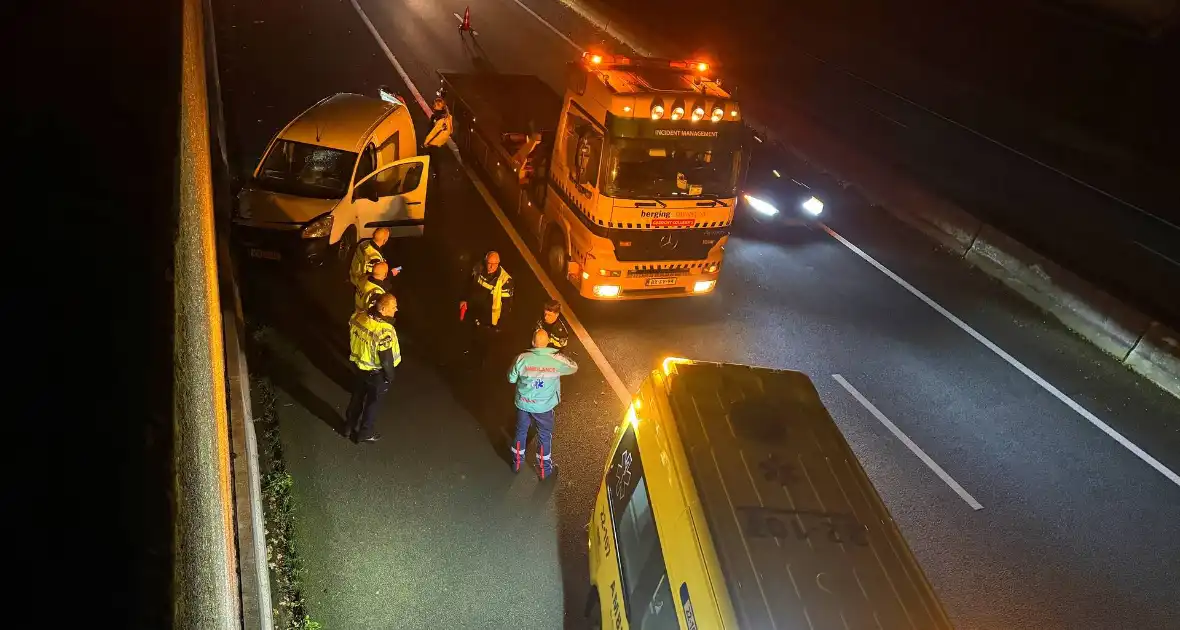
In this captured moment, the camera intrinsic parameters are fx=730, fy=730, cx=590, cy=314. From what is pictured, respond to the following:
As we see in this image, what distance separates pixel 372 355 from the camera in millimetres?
6828

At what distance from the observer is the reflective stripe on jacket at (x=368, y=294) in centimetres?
729

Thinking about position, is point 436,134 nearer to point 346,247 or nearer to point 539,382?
point 346,247

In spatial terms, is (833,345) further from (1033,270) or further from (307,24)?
(307,24)

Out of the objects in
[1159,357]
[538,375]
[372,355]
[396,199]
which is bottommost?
[1159,357]

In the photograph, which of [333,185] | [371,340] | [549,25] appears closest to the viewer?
[371,340]

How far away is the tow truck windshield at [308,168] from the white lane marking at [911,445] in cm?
734

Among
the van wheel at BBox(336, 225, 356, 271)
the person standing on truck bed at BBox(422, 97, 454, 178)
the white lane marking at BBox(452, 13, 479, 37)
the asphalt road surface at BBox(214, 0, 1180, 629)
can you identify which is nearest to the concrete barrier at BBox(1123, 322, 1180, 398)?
the asphalt road surface at BBox(214, 0, 1180, 629)

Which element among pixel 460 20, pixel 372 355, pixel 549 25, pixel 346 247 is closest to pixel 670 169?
pixel 372 355

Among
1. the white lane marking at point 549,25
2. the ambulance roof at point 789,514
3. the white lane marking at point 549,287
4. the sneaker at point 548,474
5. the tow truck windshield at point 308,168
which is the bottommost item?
the white lane marking at point 549,25

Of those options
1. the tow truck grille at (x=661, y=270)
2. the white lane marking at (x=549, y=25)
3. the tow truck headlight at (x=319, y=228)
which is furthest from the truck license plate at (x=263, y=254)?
the white lane marking at (x=549, y=25)

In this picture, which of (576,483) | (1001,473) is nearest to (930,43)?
(1001,473)

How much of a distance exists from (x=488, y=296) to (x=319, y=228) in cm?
306

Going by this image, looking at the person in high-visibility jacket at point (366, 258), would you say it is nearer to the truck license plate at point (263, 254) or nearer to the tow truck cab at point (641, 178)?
the truck license plate at point (263, 254)

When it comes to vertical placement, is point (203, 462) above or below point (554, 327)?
above
